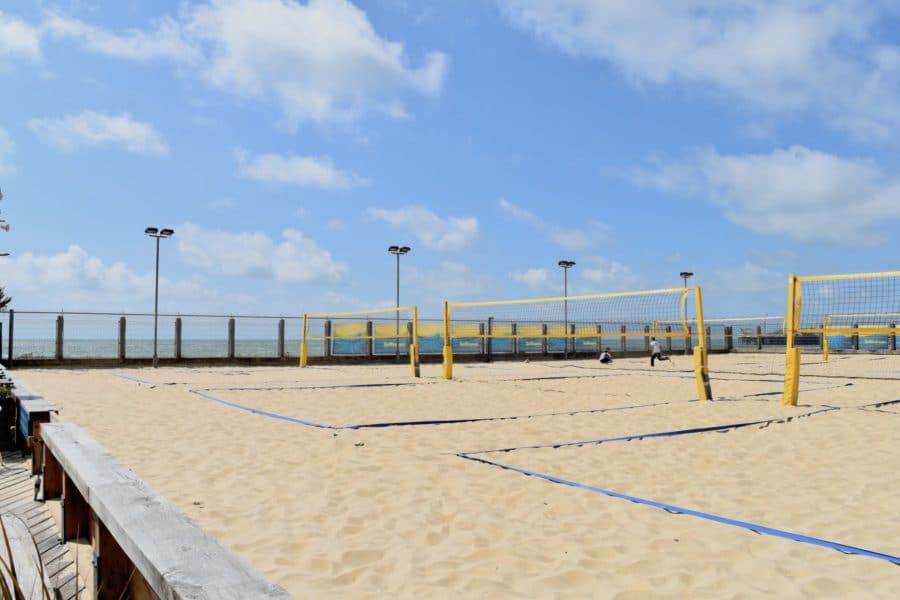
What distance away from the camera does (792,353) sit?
8.48 metres

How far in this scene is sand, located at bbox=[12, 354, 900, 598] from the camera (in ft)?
8.66

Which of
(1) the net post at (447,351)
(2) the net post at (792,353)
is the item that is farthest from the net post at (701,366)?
(1) the net post at (447,351)

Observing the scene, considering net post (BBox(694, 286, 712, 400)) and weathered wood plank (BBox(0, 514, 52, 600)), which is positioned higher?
net post (BBox(694, 286, 712, 400))

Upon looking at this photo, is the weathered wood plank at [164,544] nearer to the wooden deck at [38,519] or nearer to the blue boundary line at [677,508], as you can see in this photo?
the wooden deck at [38,519]

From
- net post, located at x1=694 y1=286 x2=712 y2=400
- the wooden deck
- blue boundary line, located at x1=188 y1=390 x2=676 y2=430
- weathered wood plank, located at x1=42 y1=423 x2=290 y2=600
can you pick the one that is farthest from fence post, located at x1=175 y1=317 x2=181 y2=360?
weathered wood plank, located at x1=42 y1=423 x2=290 y2=600

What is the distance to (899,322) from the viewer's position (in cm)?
2705

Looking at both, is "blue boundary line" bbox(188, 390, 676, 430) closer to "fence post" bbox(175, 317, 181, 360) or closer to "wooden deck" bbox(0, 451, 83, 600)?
"wooden deck" bbox(0, 451, 83, 600)

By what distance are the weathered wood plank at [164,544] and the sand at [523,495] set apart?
55 centimetres

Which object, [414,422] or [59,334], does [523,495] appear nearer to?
[414,422]

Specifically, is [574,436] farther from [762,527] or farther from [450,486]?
[762,527]

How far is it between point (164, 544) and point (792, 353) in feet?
27.2

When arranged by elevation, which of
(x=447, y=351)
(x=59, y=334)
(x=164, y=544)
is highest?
(x=59, y=334)

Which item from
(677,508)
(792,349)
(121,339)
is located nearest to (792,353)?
(792,349)

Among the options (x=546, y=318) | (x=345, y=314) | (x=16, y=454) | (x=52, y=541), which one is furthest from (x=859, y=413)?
(x=546, y=318)
